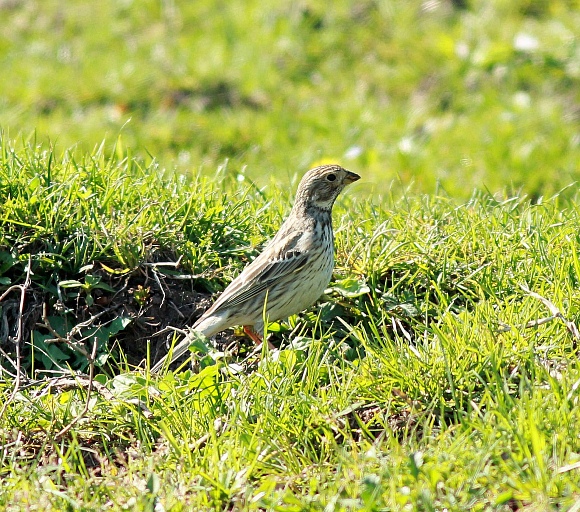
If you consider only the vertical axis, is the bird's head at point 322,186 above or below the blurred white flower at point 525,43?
below

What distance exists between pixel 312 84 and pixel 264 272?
550 cm

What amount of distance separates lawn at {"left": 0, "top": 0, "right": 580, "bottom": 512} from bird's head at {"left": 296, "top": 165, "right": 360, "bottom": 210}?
283mm

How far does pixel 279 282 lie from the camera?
6.03m

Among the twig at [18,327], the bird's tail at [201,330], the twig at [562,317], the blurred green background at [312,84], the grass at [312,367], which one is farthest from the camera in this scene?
the blurred green background at [312,84]

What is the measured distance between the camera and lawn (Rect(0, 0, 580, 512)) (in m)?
4.39

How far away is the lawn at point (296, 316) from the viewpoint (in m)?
4.39

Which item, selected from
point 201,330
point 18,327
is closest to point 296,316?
point 201,330

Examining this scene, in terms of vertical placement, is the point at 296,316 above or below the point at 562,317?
below

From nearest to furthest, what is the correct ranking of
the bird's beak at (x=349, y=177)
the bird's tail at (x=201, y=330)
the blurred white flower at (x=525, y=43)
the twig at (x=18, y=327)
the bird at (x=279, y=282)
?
the twig at (x=18, y=327), the bird's tail at (x=201, y=330), the bird at (x=279, y=282), the bird's beak at (x=349, y=177), the blurred white flower at (x=525, y=43)

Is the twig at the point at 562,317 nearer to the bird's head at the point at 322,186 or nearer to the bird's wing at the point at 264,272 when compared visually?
the bird's wing at the point at 264,272

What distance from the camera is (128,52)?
1161cm

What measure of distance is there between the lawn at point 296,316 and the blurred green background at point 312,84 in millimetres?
51

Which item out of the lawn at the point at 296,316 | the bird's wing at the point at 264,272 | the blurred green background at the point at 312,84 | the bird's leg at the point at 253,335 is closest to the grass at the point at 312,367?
the lawn at the point at 296,316

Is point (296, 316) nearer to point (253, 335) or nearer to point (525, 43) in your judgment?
point (253, 335)
